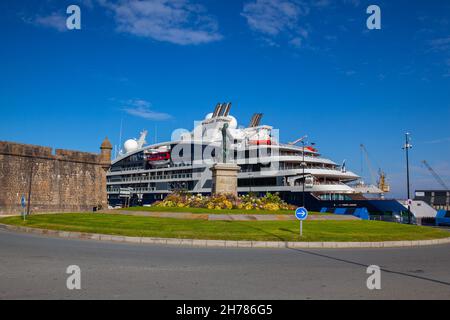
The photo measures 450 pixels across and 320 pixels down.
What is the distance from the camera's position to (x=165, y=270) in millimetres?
8859

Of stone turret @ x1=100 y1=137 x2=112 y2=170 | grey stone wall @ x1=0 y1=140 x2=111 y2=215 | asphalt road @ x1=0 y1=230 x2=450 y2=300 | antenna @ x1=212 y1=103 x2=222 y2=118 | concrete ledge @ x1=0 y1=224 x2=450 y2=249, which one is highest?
antenna @ x1=212 y1=103 x2=222 y2=118

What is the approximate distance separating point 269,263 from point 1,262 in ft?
22.0

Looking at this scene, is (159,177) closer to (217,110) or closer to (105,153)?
(217,110)

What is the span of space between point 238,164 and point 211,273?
49690 millimetres

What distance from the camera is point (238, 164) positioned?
58.2 metres

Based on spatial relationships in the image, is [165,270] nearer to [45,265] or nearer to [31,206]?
[45,265]

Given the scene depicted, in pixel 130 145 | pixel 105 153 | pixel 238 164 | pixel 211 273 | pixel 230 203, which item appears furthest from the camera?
pixel 130 145

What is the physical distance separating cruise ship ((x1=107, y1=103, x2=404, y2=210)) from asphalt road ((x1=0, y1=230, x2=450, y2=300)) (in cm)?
2216

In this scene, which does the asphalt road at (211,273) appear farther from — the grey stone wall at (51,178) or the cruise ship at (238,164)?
the grey stone wall at (51,178)

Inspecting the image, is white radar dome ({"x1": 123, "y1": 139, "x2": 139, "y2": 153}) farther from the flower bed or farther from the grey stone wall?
the flower bed

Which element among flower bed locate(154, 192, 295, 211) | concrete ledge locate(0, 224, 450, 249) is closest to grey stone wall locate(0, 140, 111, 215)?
flower bed locate(154, 192, 295, 211)

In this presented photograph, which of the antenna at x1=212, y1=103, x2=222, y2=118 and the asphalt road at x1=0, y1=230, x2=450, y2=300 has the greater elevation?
the antenna at x1=212, y1=103, x2=222, y2=118

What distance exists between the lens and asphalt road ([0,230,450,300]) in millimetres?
6656

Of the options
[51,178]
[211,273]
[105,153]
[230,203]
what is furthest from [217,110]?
[211,273]
